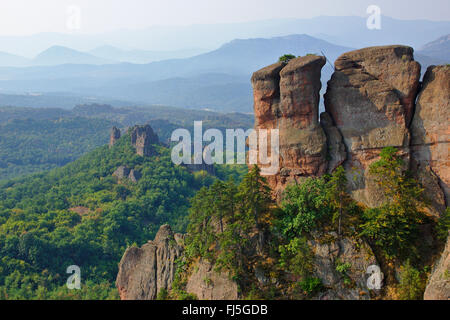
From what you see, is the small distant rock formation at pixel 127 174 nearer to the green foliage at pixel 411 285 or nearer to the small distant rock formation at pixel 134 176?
the small distant rock formation at pixel 134 176

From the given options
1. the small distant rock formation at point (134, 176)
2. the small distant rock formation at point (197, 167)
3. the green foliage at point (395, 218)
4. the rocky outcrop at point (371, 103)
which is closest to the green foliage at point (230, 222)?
the green foliage at point (395, 218)

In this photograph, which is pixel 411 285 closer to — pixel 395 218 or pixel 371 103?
pixel 395 218

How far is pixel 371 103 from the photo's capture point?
24234 mm

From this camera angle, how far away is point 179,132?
143125 mm

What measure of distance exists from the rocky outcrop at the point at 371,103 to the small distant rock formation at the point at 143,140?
4885 centimetres

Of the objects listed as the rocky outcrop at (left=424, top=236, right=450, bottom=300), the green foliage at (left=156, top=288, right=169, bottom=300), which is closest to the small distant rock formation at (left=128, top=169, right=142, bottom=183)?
the green foliage at (left=156, top=288, right=169, bottom=300)

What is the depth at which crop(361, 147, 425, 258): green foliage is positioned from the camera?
67.1 ft

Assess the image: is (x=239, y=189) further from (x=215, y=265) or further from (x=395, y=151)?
(x=395, y=151)

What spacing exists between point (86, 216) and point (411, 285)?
144 ft

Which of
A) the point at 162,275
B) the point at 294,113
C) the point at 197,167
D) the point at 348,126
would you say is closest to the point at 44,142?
the point at 197,167
